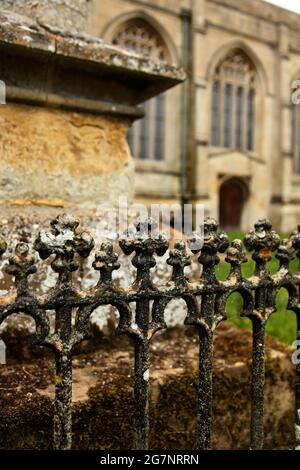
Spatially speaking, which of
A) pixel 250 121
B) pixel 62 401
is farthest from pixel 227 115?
pixel 62 401

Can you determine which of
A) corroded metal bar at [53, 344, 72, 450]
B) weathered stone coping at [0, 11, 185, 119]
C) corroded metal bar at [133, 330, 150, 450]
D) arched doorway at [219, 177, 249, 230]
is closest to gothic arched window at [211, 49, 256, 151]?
arched doorway at [219, 177, 249, 230]

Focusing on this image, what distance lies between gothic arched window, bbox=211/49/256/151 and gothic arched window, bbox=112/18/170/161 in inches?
99.1

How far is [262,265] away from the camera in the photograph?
1.47 m

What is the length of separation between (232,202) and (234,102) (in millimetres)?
4032

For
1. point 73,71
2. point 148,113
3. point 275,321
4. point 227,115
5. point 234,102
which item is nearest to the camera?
point 73,71

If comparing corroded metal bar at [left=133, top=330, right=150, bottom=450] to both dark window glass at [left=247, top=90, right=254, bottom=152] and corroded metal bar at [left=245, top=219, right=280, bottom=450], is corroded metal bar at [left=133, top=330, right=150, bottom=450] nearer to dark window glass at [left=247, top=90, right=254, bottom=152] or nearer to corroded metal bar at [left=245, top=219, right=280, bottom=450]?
corroded metal bar at [left=245, top=219, right=280, bottom=450]

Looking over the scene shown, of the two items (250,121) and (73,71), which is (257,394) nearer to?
(73,71)

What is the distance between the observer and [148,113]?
15.7 meters

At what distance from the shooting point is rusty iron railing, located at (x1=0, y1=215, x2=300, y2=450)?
115 cm

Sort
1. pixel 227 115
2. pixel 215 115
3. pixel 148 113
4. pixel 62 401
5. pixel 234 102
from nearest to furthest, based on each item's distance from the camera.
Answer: pixel 62 401 → pixel 148 113 → pixel 215 115 → pixel 227 115 → pixel 234 102

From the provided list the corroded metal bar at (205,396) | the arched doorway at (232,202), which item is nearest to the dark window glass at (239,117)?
the arched doorway at (232,202)

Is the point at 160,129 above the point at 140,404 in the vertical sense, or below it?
above

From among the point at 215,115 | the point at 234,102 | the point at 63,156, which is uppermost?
the point at 234,102

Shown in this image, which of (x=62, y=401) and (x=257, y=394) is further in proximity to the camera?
(x=257, y=394)
